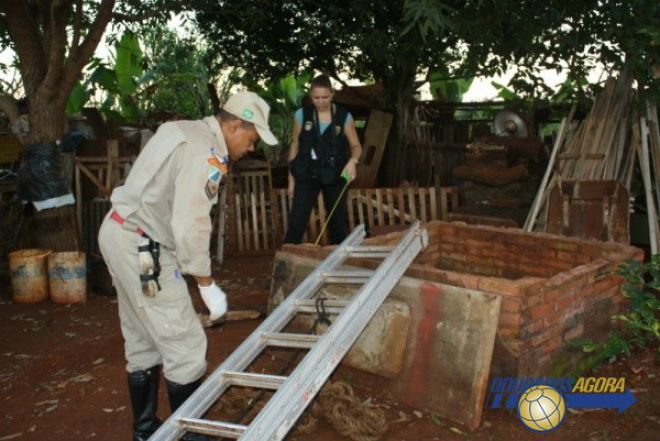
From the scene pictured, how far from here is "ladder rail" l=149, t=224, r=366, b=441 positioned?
307 centimetres

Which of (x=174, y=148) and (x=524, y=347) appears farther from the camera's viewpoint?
(x=524, y=347)

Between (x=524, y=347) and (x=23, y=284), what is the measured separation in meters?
5.85

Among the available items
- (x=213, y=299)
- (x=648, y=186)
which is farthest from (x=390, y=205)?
(x=213, y=299)

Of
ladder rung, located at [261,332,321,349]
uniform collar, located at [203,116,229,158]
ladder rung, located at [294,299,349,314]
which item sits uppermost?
uniform collar, located at [203,116,229,158]

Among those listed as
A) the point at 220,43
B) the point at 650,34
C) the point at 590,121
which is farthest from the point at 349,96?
the point at 650,34

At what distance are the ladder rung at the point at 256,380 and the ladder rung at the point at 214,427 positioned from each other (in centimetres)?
33

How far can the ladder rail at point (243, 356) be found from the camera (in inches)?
121

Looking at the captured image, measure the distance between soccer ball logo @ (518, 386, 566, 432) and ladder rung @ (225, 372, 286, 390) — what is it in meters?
1.65

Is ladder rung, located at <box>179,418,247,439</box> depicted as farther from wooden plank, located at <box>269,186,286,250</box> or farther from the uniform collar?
wooden plank, located at <box>269,186,286,250</box>

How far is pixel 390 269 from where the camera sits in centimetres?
409

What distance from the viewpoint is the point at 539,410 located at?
13.0 feet

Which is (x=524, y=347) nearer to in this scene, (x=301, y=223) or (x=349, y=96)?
(x=301, y=223)

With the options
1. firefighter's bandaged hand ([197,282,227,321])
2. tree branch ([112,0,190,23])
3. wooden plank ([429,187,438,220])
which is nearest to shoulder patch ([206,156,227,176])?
firefighter's bandaged hand ([197,282,227,321])

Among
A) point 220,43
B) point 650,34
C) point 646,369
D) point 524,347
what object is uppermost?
point 220,43
